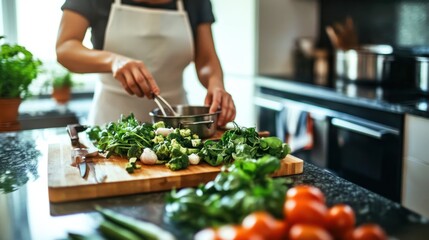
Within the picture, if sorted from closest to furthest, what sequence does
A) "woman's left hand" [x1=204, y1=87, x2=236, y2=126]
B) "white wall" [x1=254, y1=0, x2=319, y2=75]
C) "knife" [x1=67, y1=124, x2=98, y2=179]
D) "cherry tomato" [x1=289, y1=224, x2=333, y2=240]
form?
1. "cherry tomato" [x1=289, y1=224, x2=333, y2=240]
2. "knife" [x1=67, y1=124, x2=98, y2=179]
3. "woman's left hand" [x1=204, y1=87, x2=236, y2=126]
4. "white wall" [x1=254, y1=0, x2=319, y2=75]

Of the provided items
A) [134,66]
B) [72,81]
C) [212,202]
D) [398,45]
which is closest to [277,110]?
[398,45]

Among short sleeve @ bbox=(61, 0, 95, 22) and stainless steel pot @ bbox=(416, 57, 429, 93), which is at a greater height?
short sleeve @ bbox=(61, 0, 95, 22)

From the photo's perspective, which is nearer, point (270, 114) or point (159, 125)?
point (159, 125)

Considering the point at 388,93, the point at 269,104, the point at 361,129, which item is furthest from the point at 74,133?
the point at 269,104

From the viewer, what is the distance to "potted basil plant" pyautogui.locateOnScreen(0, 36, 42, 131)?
166cm

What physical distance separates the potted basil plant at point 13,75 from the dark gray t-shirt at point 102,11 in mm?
221

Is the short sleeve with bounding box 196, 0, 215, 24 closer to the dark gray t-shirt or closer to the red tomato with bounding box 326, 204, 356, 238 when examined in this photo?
the dark gray t-shirt

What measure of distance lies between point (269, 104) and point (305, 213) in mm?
2266

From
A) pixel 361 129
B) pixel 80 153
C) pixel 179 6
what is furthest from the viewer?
pixel 361 129

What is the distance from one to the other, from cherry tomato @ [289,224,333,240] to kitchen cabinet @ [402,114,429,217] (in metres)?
1.39

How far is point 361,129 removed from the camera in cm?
221

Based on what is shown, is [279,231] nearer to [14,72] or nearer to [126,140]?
[126,140]

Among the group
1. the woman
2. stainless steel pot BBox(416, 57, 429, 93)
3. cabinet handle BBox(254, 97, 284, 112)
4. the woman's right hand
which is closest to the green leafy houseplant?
the woman

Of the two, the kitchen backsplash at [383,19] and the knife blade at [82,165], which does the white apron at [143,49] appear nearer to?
the knife blade at [82,165]
